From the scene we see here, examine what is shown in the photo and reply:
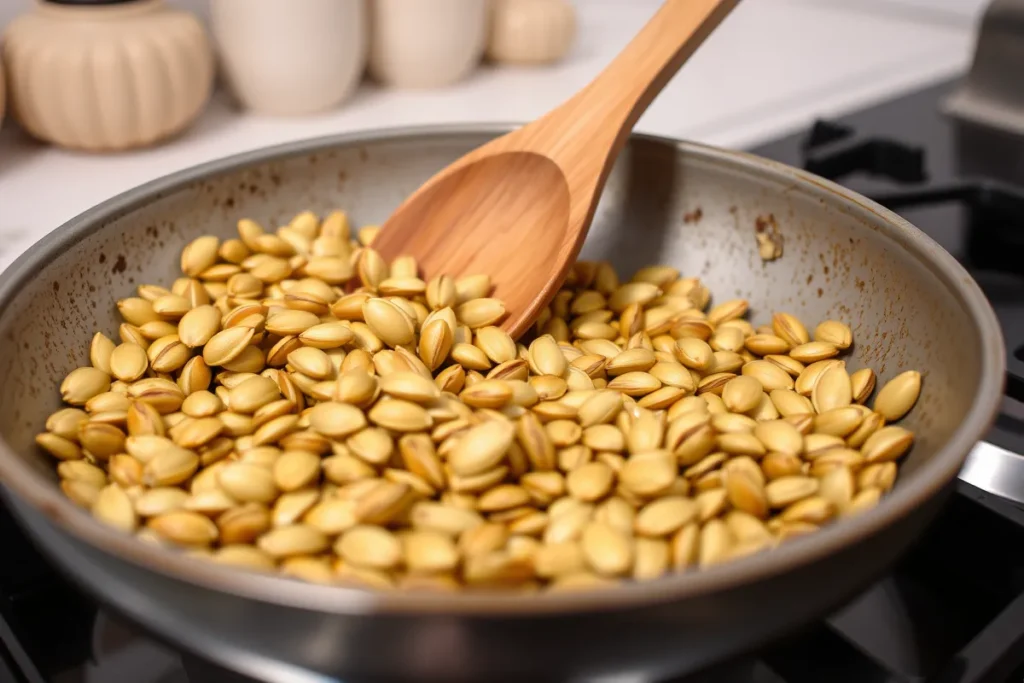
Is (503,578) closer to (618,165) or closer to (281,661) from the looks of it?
(281,661)

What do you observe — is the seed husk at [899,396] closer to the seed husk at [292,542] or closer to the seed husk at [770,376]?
the seed husk at [770,376]

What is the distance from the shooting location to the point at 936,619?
462mm

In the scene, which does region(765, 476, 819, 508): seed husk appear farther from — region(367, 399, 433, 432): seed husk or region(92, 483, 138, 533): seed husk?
region(92, 483, 138, 533): seed husk

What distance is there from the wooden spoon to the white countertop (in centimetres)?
28

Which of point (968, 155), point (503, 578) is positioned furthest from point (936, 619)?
point (968, 155)

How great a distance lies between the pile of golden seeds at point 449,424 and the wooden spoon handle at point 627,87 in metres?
0.09

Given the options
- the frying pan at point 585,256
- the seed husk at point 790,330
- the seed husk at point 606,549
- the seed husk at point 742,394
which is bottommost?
the seed husk at point 742,394

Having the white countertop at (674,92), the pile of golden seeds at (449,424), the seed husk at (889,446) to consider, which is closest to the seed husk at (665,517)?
the pile of golden seeds at (449,424)

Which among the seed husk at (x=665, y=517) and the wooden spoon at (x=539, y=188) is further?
the wooden spoon at (x=539, y=188)

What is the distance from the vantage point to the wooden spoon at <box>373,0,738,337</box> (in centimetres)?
57

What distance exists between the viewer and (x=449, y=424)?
1.47ft

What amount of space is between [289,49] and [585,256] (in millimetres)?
400

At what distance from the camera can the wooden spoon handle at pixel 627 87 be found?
57 cm

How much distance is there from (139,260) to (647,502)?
0.34 m
